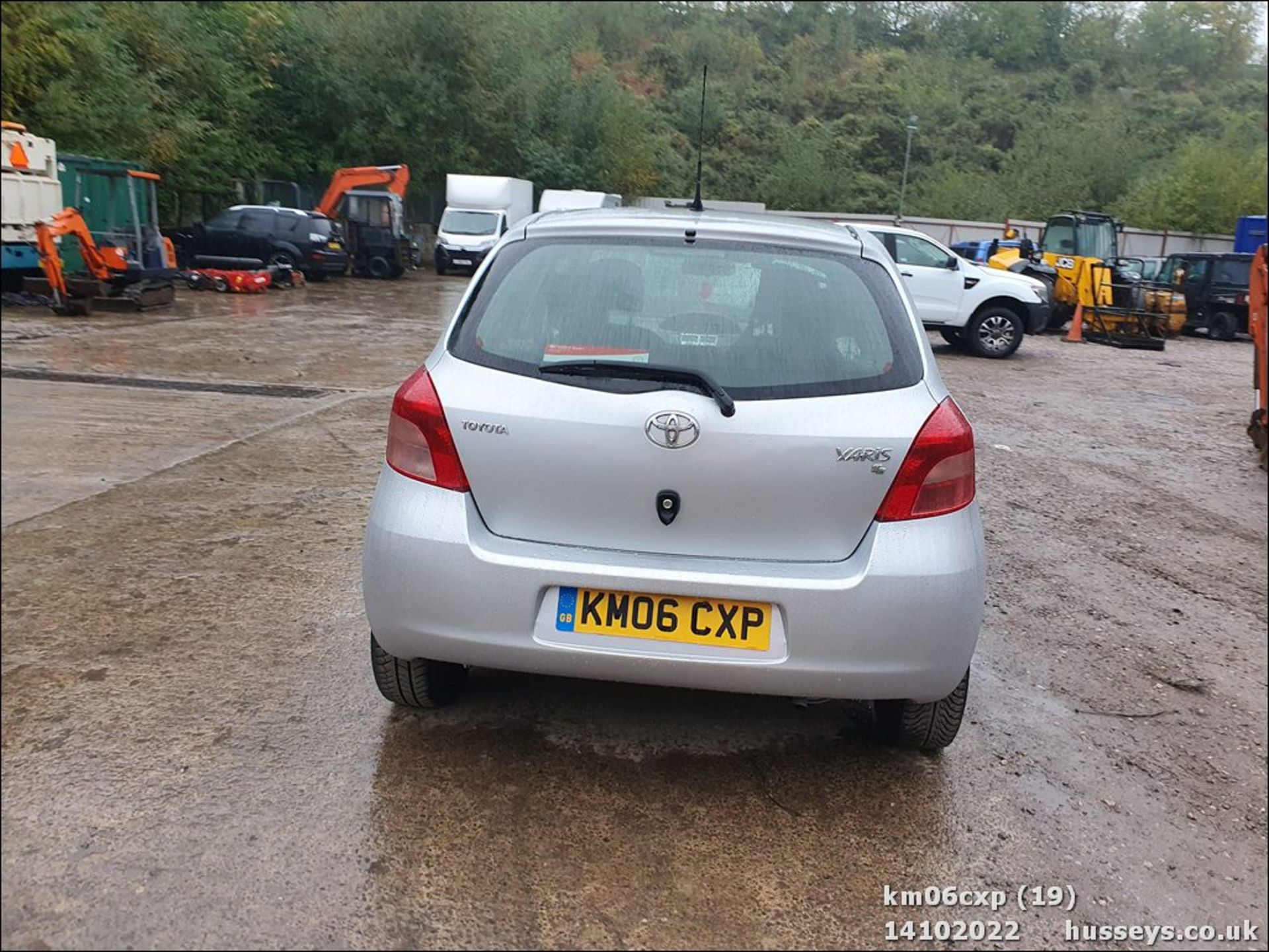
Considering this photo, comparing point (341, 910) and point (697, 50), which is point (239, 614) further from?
point (697, 50)

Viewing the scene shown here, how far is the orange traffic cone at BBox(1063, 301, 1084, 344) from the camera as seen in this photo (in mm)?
18062

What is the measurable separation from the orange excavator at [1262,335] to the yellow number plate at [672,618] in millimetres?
6587

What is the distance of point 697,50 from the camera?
2215 inches

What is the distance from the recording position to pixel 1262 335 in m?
7.89

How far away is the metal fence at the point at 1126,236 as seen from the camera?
1287 inches

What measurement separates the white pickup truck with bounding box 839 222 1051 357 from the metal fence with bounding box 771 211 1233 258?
646 inches

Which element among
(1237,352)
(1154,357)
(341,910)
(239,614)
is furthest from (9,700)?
(1237,352)

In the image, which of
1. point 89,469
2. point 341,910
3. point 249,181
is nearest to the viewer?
point 89,469

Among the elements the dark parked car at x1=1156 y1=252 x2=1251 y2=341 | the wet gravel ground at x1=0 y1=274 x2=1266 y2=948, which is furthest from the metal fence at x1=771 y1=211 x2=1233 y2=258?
the wet gravel ground at x1=0 y1=274 x2=1266 y2=948

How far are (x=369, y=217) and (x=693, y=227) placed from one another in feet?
79.2

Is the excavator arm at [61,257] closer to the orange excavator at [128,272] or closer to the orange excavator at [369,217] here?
the orange excavator at [128,272]

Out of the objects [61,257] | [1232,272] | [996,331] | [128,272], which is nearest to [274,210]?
[128,272]

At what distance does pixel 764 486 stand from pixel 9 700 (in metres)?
1.72

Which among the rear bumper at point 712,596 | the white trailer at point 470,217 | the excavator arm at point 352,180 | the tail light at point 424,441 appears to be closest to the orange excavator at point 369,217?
the excavator arm at point 352,180
